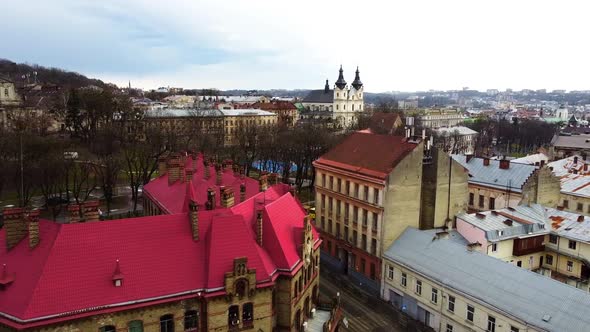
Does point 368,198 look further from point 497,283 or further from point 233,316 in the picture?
point 233,316

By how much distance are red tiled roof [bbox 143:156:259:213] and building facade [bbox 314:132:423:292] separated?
10244 millimetres

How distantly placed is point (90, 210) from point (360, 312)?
25.7m

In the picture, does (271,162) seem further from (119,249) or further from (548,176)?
(119,249)

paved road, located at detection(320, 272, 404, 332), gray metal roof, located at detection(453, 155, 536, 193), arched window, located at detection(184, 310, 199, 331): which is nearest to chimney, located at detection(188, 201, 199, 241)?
arched window, located at detection(184, 310, 199, 331)

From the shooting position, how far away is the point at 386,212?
1759 inches

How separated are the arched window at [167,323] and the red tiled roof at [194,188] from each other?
14737 mm

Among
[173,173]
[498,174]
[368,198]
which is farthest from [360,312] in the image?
[498,174]

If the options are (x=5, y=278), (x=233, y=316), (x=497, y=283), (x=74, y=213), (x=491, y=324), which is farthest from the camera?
(x=497, y=283)

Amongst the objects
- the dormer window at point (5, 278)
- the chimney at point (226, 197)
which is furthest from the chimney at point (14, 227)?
the chimney at point (226, 197)

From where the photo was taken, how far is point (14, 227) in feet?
91.6

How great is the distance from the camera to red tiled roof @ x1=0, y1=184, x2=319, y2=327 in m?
24.7

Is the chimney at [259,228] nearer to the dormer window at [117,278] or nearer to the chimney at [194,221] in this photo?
the chimney at [194,221]

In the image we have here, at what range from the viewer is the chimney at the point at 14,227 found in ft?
90.0

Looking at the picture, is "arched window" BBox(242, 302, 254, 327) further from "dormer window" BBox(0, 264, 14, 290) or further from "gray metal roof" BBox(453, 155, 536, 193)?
"gray metal roof" BBox(453, 155, 536, 193)
